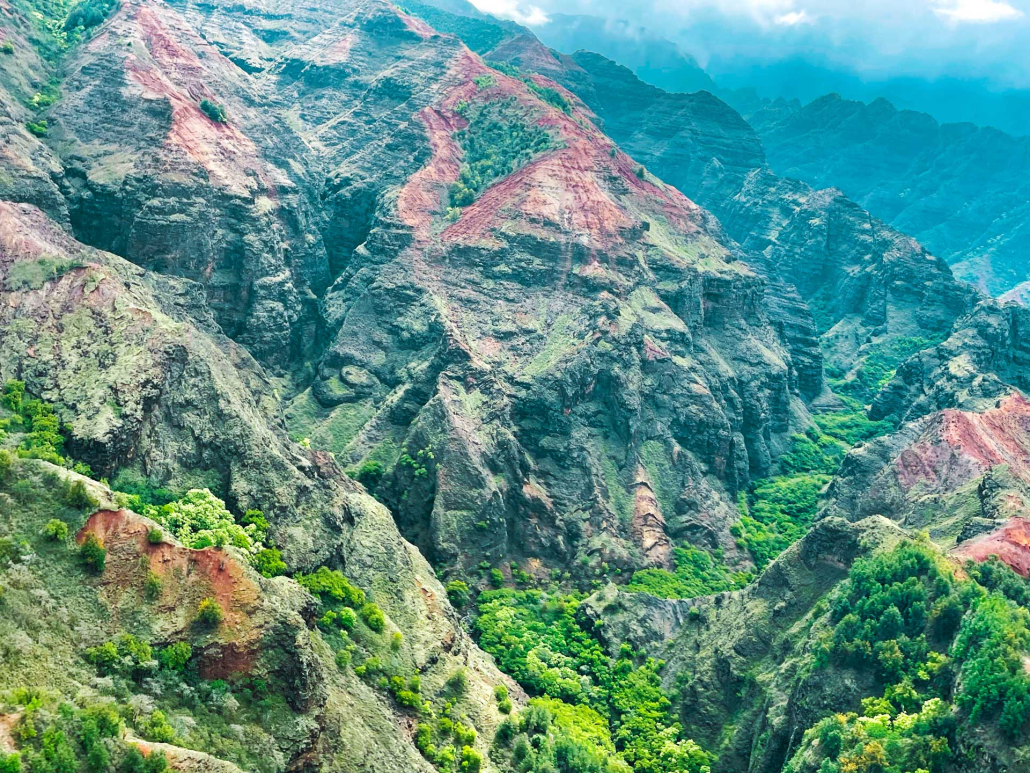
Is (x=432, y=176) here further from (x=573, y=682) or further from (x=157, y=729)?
(x=157, y=729)

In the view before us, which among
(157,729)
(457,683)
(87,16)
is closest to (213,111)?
(87,16)

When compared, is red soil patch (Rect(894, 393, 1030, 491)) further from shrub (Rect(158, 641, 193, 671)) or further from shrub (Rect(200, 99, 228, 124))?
shrub (Rect(200, 99, 228, 124))

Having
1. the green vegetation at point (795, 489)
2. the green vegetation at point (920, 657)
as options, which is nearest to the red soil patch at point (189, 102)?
the green vegetation at point (795, 489)

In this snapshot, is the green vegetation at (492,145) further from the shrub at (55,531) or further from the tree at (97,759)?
the tree at (97,759)

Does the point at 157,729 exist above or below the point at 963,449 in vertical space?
below

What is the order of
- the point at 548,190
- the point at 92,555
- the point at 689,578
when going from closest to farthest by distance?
the point at 92,555, the point at 689,578, the point at 548,190
